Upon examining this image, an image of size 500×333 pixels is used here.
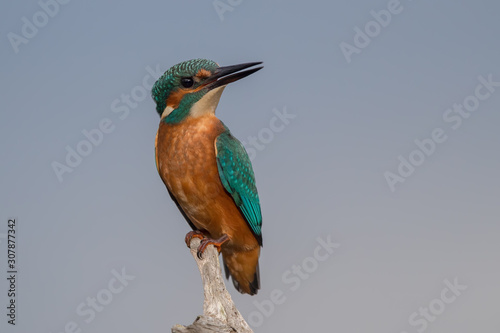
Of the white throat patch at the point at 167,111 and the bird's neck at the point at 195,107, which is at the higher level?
→ the white throat patch at the point at 167,111

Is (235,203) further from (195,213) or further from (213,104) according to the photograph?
(213,104)

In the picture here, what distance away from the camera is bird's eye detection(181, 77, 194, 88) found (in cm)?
629

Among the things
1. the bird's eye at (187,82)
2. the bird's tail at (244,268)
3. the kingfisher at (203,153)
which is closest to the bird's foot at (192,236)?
the kingfisher at (203,153)

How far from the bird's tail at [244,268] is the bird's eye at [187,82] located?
198 cm

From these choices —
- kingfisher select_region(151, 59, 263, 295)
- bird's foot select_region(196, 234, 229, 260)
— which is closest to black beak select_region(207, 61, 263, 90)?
kingfisher select_region(151, 59, 263, 295)

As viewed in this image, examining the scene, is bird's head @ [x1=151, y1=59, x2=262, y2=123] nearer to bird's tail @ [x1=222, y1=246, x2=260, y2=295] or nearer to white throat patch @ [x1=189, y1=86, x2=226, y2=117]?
white throat patch @ [x1=189, y1=86, x2=226, y2=117]

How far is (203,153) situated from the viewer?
246 inches

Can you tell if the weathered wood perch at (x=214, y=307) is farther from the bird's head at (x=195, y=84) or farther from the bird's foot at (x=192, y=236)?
the bird's head at (x=195, y=84)

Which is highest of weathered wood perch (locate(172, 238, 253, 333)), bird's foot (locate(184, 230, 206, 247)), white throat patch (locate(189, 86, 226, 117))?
white throat patch (locate(189, 86, 226, 117))

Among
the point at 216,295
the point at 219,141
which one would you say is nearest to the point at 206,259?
the point at 216,295

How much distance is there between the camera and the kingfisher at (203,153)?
6.26m

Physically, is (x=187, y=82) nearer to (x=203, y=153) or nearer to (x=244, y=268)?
(x=203, y=153)

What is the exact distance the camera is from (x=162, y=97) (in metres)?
6.44

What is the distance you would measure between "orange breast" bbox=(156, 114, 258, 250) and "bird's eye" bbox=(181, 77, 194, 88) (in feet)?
1.15
